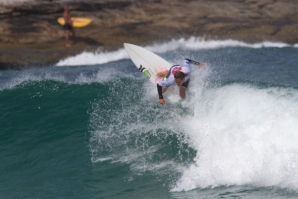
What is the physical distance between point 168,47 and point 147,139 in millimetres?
9152

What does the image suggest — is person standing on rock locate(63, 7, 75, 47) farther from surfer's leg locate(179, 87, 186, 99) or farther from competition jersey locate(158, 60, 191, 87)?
competition jersey locate(158, 60, 191, 87)

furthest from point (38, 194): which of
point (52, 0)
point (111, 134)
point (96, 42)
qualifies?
point (52, 0)

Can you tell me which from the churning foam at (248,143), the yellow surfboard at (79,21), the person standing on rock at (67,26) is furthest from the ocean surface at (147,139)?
the yellow surfboard at (79,21)

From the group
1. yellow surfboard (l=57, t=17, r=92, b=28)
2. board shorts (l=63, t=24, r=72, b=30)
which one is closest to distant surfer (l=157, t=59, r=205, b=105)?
board shorts (l=63, t=24, r=72, b=30)

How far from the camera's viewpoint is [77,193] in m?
8.35

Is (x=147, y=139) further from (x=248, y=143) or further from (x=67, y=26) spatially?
(x=67, y=26)

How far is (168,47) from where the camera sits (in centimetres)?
1841

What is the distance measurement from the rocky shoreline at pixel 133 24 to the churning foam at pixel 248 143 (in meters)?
9.12

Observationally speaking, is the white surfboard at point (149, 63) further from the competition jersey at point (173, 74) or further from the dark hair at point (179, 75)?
the dark hair at point (179, 75)

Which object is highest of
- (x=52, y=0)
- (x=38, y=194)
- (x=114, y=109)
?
(x=52, y=0)

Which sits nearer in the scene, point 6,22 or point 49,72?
point 49,72

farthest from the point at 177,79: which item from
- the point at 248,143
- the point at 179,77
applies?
the point at 248,143

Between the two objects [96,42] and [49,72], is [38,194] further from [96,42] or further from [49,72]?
[96,42]

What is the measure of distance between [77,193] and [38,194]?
68 cm
